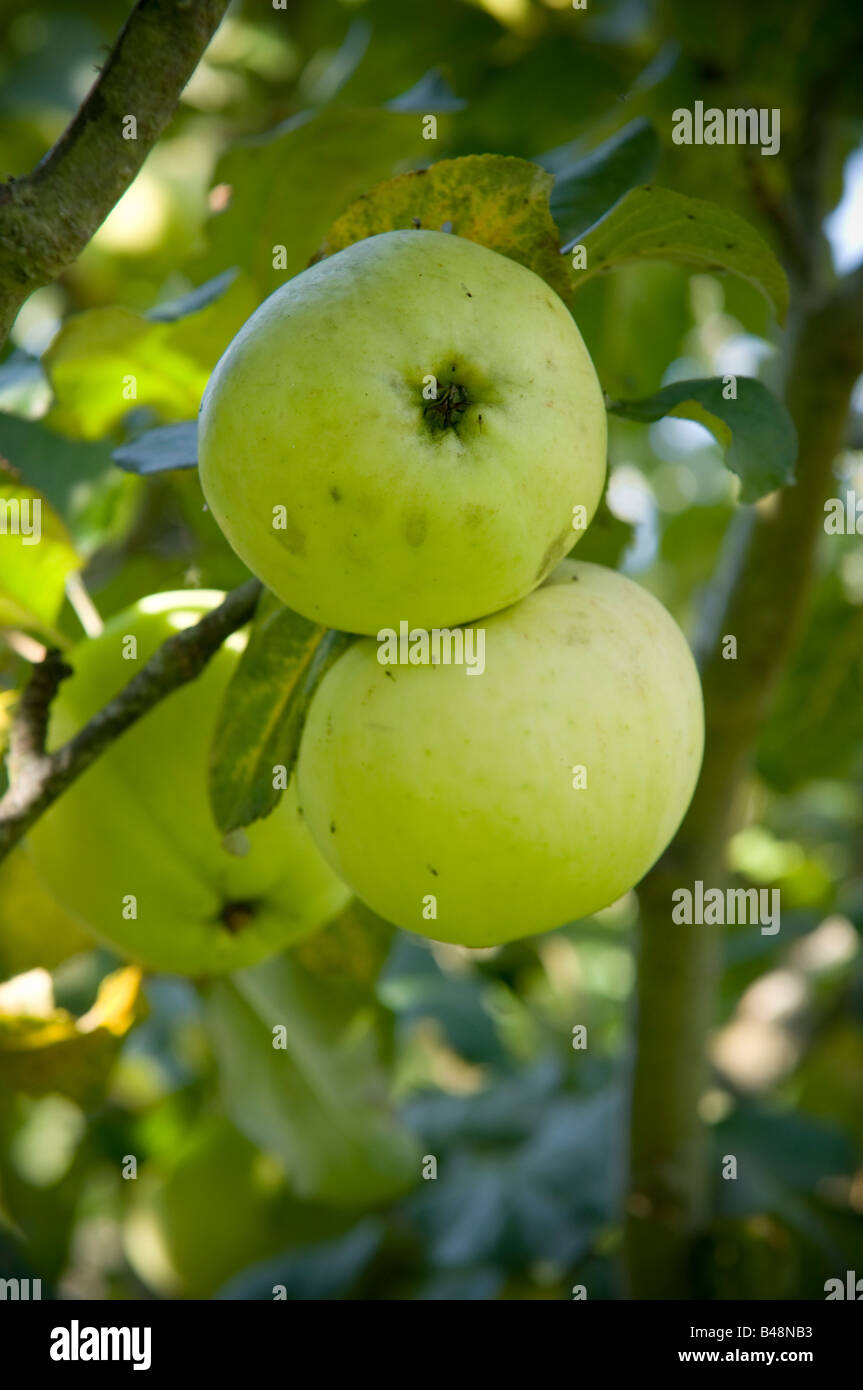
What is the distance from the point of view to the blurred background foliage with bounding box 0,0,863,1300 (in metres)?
1.16

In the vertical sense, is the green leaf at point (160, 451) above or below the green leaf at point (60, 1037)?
above

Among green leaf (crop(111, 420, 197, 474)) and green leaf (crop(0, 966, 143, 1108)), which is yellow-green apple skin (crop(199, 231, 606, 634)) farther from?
green leaf (crop(0, 966, 143, 1108))

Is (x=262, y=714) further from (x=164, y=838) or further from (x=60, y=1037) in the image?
(x=60, y=1037)

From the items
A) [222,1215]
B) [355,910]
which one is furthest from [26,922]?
[222,1215]

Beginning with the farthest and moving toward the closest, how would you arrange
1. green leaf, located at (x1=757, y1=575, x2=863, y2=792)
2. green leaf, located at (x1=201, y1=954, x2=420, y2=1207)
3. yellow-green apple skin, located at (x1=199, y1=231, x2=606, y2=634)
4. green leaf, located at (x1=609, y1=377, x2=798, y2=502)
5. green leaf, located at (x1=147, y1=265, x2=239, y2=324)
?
green leaf, located at (x1=757, y1=575, x2=863, y2=792)
green leaf, located at (x1=201, y1=954, x2=420, y2=1207)
green leaf, located at (x1=147, y1=265, x2=239, y2=324)
green leaf, located at (x1=609, y1=377, x2=798, y2=502)
yellow-green apple skin, located at (x1=199, y1=231, x2=606, y2=634)

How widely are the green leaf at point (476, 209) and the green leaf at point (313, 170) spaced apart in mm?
392

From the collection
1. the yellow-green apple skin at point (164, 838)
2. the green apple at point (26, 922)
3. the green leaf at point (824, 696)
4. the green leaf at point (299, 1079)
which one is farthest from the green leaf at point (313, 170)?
the green leaf at point (824, 696)

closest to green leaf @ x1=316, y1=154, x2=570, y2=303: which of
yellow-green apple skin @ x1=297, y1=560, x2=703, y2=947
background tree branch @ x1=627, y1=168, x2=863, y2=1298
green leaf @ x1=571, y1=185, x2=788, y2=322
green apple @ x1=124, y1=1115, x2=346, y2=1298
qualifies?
green leaf @ x1=571, y1=185, x2=788, y2=322

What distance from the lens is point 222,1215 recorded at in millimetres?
1885

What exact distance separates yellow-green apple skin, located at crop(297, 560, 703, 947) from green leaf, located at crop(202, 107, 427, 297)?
0.57 meters

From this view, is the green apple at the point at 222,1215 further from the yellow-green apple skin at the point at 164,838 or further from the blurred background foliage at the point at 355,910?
the yellow-green apple skin at the point at 164,838

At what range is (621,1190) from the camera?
1540 millimetres

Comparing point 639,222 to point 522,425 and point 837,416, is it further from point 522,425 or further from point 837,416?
point 837,416

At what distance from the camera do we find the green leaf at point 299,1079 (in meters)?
1.35
